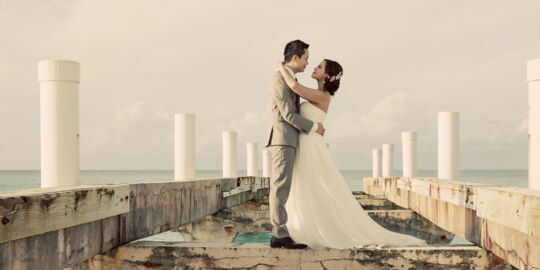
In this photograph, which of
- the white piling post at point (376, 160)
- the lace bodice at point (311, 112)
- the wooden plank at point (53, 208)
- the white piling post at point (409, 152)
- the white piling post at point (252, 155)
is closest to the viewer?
the wooden plank at point (53, 208)

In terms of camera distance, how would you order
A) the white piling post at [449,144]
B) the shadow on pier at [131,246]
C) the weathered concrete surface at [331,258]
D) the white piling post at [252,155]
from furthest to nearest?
the white piling post at [252,155] < the white piling post at [449,144] < the weathered concrete surface at [331,258] < the shadow on pier at [131,246]

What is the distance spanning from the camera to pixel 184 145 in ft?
33.3

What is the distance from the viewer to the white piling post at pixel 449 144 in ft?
35.1

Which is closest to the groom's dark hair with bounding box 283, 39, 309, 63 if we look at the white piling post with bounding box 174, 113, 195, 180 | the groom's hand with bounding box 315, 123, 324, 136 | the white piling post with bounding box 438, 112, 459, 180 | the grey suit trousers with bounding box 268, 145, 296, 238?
the groom's hand with bounding box 315, 123, 324, 136

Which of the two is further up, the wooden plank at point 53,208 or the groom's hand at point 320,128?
the groom's hand at point 320,128

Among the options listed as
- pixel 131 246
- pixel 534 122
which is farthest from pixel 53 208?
pixel 534 122

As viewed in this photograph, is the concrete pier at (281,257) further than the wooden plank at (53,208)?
Yes

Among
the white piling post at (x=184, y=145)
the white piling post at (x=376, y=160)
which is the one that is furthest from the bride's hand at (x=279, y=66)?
the white piling post at (x=376, y=160)

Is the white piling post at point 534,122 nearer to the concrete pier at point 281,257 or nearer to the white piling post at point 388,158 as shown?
the concrete pier at point 281,257

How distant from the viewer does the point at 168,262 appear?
4715 millimetres

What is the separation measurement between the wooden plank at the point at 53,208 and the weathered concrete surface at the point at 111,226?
16 millimetres

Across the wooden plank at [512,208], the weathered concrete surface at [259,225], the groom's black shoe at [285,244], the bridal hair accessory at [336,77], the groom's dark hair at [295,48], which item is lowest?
the weathered concrete surface at [259,225]

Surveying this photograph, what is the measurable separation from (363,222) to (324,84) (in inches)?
58.4

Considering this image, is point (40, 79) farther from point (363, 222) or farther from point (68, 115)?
point (363, 222)
